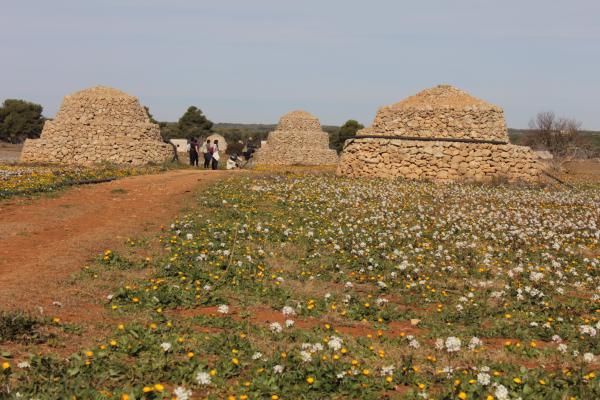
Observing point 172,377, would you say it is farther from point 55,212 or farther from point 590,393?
point 55,212

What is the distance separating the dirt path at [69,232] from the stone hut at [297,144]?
4329cm

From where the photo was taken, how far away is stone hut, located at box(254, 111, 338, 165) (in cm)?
6397

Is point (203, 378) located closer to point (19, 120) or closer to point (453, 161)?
point (453, 161)

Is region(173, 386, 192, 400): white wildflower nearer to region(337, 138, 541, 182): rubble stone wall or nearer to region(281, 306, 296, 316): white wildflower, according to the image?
region(281, 306, 296, 316): white wildflower

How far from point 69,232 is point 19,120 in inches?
3531

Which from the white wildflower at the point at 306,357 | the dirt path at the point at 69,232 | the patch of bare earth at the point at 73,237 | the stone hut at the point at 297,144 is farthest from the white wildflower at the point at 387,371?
the stone hut at the point at 297,144

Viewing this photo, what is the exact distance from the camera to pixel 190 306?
7559 millimetres

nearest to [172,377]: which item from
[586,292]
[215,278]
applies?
[215,278]

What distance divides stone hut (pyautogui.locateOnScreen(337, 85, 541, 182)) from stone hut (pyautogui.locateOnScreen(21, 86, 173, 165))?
13.5 m

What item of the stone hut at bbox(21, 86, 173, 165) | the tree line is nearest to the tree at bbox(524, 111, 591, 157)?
the tree line

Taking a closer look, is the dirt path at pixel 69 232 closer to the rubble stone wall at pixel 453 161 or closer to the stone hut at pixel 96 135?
the rubble stone wall at pixel 453 161

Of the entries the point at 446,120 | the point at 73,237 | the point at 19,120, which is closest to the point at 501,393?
the point at 73,237

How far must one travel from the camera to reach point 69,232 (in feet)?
38.6

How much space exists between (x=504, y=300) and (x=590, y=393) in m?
3.38
